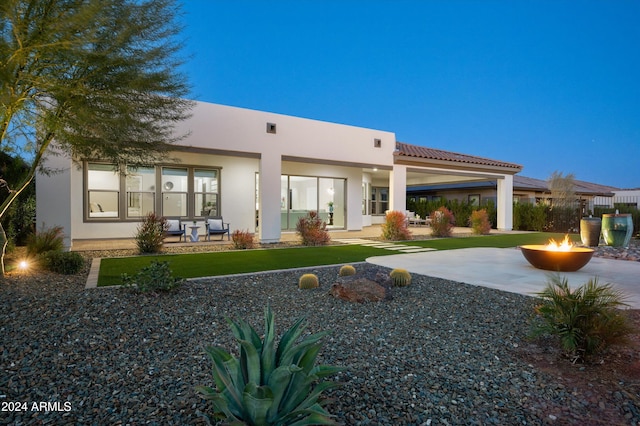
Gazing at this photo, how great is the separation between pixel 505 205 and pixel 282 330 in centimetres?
1986

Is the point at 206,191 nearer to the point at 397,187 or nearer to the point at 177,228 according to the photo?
the point at 177,228

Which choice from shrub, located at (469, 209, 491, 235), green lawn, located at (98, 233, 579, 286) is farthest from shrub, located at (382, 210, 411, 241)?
shrub, located at (469, 209, 491, 235)

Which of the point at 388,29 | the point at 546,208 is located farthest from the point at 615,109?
the point at 546,208

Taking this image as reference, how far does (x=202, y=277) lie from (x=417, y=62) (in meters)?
66.9

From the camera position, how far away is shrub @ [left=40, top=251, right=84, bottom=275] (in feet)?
23.1

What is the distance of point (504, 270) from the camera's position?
7.97 metres

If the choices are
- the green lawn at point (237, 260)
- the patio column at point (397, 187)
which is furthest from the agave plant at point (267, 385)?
the patio column at point (397, 187)

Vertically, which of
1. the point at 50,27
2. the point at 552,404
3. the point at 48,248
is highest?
the point at 50,27

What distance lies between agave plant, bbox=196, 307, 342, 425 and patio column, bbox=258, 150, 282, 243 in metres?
10.8

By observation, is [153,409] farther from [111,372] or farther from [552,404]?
[552,404]

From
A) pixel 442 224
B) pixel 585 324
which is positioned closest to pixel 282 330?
pixel 585 324

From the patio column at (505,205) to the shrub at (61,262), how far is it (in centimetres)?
2011

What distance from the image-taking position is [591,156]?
8494 centimetres

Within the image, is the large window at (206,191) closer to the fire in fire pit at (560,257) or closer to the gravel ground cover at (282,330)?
the gravel ground cover at (282,330)
